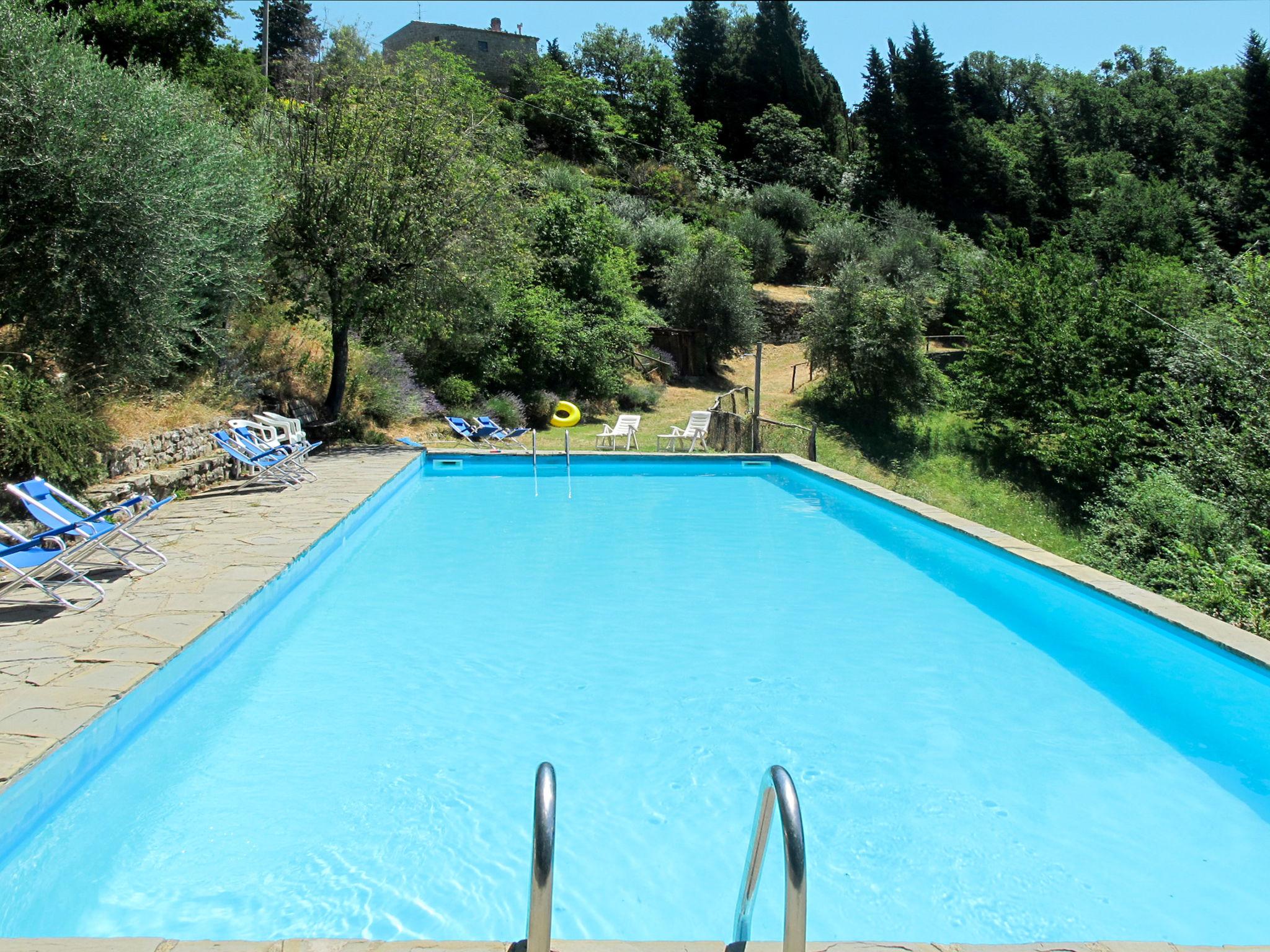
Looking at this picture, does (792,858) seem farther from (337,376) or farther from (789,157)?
(789,157)

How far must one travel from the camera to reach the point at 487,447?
16.0 meters

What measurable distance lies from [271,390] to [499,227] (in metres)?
4.78

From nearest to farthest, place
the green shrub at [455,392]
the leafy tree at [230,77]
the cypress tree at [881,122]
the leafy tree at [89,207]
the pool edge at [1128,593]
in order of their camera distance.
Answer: the pool edge at [1128,593] < the leafy tree at [89,207] < the green shrub at [455,392] < the leafy tree at [230,77] < the cypress tree at [881,122]

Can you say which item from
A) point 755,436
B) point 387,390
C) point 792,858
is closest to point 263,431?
point 387,390

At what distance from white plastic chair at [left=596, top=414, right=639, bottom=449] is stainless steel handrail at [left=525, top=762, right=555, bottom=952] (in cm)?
1485

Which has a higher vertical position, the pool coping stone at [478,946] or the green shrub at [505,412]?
the green shrub at [505,412]

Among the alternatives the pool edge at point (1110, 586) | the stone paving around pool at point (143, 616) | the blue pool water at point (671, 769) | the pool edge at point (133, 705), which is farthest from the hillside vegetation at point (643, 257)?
the blue pool water at point (671, 769)

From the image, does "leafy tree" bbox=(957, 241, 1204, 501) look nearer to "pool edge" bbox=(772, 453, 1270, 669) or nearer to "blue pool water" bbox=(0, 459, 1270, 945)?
"pool edge" bbox=(772, 453, 1270, 669)

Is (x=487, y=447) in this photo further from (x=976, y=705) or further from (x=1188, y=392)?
(x=1188, y=392)

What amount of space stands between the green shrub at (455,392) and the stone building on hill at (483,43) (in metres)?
32.0

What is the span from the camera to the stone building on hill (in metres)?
45.1

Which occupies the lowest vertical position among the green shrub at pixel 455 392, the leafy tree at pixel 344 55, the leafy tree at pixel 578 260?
the green shrub at pixel 455 392

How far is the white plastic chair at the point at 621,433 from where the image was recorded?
17.0m

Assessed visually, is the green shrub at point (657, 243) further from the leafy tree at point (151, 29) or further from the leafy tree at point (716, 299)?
the leafy tree at point (151, 29)
